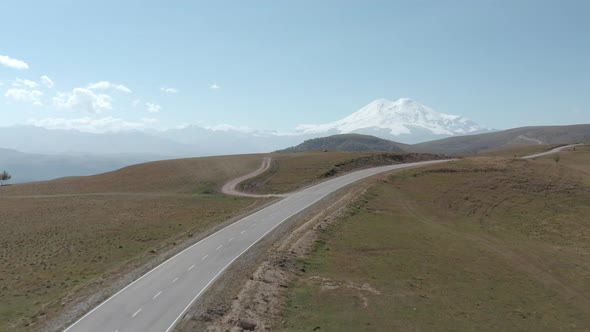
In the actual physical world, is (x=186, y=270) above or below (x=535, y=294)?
above

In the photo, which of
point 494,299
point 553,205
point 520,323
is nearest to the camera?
point 520,323

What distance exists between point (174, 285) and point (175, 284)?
20 cm

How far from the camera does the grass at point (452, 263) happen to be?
25922 mm

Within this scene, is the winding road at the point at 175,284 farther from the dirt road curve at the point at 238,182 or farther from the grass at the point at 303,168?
the grass at the point at 303,168

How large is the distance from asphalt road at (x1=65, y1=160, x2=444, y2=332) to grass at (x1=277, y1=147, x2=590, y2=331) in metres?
7.59

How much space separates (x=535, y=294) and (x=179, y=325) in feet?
88.4

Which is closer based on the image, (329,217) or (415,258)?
(415,258)

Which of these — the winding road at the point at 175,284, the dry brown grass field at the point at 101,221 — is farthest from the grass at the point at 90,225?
the winding road at the point at 175,284

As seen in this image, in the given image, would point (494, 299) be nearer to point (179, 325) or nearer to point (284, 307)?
point (284, 307)

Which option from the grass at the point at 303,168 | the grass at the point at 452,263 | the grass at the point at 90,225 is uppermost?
the grass at the point at 303,168

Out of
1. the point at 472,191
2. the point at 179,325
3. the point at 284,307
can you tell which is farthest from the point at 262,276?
the point at 472,191

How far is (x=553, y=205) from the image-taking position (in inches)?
2404

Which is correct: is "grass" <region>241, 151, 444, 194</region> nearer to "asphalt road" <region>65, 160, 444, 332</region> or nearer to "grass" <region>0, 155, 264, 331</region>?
"grass" <region>0, 155, 264, 331</region>

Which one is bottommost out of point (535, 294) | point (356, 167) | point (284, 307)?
point (535, 294)
